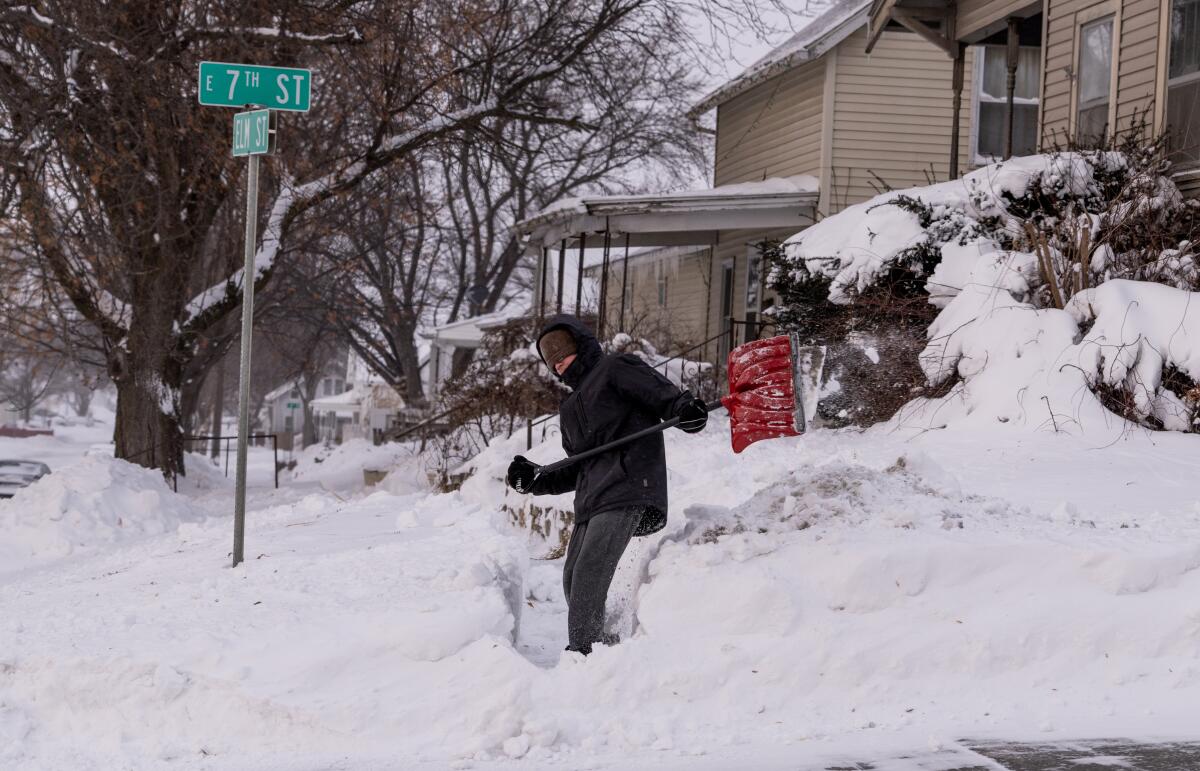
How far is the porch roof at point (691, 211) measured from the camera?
A: 16.8m

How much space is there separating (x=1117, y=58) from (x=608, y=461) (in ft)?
32.4

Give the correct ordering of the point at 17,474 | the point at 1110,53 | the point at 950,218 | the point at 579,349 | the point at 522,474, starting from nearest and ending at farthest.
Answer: the point at 579,349 → the point at 522,474 → the point at 950,218 → the point at 1110,53 → the point at 17,474

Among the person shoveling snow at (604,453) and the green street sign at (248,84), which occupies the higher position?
the green street sign at (248,84)

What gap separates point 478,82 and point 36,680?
43.9ft

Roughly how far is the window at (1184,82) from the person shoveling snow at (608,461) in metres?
8.44

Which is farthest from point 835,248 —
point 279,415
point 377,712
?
point 279,415

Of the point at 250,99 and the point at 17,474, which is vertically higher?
the point at 250,99

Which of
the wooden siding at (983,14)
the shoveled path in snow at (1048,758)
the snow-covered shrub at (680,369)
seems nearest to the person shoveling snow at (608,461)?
the shoveled path in snow at (1048,758)

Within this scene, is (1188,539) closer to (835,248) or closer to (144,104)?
(835,248)

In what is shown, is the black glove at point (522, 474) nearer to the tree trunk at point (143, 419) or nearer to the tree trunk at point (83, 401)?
the tree trunk at point (143, 419)

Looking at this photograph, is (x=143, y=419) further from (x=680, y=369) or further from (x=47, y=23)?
Result: (x=680, y=369)

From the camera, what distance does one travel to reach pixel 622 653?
4805 mm

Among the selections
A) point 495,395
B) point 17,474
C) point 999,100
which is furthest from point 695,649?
point 17,474

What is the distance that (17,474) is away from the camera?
23625mm
